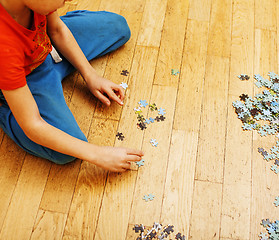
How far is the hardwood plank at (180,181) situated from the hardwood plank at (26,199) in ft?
2.33

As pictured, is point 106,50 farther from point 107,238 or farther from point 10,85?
point 107,238

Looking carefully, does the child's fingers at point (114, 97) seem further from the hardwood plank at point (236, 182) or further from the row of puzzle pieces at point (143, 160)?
the hardwood plank at point (236, 182)

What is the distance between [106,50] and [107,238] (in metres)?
1.22

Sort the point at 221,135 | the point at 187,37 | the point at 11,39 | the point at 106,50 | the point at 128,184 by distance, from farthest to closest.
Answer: the point at 187,37, the point at 106,50, the point at 221,135, the point at 128,184, the point at 11,39

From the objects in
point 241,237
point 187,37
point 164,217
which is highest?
point 187,37

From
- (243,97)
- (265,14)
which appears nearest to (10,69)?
(243,97)

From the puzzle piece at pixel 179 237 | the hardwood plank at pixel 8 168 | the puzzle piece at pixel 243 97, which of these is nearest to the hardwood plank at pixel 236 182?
the puzzle piece at pixel 243 97

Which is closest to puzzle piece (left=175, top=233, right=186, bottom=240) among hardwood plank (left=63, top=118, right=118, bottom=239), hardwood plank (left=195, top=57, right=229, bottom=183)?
hardwood plank (left=195, top=57, right=229, bottom=183)

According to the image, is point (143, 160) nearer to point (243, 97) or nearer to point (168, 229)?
point (168, 229)

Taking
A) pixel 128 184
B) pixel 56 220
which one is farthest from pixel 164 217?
pixel 56 220

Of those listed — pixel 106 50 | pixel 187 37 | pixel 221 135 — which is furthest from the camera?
pixel 187 37

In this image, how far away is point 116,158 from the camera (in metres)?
1.73

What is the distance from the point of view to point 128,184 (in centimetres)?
182

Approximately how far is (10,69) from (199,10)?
1.65 m
